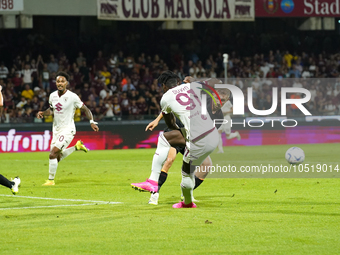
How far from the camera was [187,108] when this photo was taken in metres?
8.30

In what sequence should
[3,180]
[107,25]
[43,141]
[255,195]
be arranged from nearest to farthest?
[3,180] < [255,195] < [43,141] < [107,25]

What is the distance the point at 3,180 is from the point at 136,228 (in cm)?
326

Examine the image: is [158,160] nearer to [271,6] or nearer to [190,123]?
[190,123]

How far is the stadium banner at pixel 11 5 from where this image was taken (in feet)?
80.2

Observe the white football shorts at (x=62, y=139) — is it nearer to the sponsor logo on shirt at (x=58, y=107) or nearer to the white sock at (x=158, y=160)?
the sponsor logo on shirt at (x=58, y=107)

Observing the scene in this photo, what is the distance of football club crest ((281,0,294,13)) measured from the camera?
Answer: 28.8m

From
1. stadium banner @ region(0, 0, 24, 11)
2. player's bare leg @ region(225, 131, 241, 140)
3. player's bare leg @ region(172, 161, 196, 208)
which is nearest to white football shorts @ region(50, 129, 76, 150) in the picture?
player's bare leg @ region(172, 161, 196, 208)

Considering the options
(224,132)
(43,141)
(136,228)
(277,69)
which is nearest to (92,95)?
(43,141)

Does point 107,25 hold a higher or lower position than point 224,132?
higher

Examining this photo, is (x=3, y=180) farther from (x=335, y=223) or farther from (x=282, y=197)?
(x=335, y=223)

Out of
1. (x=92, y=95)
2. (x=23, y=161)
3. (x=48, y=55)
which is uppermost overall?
(x=48, y=55)

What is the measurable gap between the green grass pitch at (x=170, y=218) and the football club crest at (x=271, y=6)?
16029 millimetres

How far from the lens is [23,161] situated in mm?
18266

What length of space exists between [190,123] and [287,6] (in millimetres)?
21844
